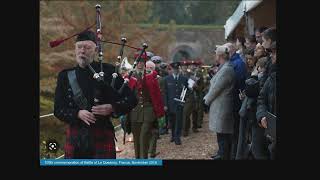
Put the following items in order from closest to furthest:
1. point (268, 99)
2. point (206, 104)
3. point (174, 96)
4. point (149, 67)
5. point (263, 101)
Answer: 1. point (268, 99)
2. point (263, 101)
3. point (206, 104)
4. point (149, 67)
5. point (174, 96)

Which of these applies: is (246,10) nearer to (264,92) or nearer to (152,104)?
(152,104)

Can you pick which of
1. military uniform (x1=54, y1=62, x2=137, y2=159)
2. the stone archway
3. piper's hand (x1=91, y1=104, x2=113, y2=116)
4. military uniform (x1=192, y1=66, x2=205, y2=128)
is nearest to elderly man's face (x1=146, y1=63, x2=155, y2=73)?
military uniform (x1=54, y1=62, x2=137, y2=159)

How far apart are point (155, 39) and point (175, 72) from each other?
25.4 feet

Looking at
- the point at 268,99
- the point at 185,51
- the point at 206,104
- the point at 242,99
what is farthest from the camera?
the point at 185,51

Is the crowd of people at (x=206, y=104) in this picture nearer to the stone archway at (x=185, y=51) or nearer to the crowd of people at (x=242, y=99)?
the crowd of people at (x=242, y=99)

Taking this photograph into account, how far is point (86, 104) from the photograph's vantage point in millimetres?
4629

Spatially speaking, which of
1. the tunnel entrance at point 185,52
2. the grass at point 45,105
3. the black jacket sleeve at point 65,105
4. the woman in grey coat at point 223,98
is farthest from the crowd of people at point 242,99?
the tunnel entrance at point 185,52

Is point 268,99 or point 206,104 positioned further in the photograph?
point 206,104

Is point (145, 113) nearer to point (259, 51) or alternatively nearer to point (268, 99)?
point (259, 51)

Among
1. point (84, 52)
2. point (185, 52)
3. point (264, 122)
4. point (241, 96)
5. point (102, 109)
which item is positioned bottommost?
point (264, 122)

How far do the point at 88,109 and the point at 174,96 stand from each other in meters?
5.82

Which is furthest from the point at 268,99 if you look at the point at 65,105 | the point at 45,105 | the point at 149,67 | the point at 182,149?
the point at 45,105

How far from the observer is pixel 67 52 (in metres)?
9.53

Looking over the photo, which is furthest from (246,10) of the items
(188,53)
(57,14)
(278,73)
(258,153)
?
(188,53)
